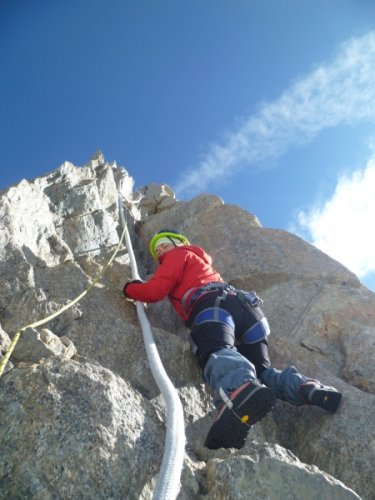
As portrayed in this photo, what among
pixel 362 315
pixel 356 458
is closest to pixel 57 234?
pixel 362 315

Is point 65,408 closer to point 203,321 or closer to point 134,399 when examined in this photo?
point 134,399

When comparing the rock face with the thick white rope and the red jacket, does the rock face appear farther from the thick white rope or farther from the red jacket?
the red jacket

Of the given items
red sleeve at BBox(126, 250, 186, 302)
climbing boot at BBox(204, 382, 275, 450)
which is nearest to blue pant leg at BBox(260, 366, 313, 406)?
climbing boot at BBox(204, 382, 275, 450)

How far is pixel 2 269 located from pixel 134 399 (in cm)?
307

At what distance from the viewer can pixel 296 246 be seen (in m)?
10.8

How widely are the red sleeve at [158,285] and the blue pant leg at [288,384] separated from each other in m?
1.99

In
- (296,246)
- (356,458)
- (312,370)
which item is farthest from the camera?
(296,246)

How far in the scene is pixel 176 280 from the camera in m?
6.76

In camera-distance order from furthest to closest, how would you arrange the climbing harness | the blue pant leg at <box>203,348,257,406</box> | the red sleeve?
1. the red sleeve
2. the climbing harness
3. the blue pant leg at <box>203,348,257,406</box>

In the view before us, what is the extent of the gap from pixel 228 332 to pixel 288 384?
959 millimetres

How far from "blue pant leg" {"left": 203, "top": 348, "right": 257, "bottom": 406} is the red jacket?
4.97 feet

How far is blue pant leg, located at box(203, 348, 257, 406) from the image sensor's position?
4562 mm

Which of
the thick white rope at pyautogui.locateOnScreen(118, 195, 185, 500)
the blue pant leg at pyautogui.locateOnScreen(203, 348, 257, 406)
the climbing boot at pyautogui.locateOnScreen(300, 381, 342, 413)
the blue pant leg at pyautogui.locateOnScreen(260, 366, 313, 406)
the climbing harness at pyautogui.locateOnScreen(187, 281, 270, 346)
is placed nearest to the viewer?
the thick white rope at pyautogui.locateOnScreen(118, 195, 185, 500)

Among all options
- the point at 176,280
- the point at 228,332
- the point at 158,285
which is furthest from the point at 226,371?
the point at 176,280
